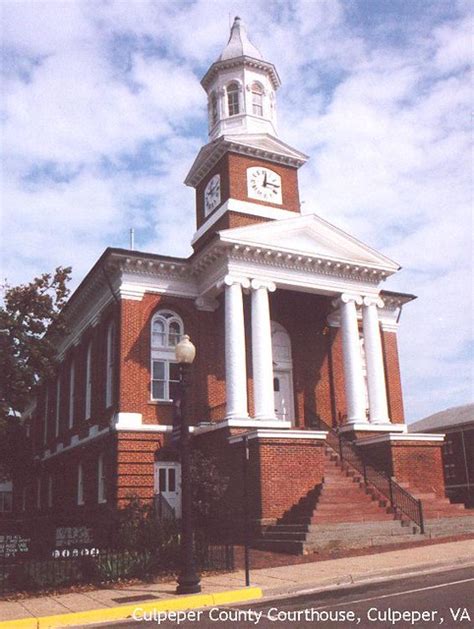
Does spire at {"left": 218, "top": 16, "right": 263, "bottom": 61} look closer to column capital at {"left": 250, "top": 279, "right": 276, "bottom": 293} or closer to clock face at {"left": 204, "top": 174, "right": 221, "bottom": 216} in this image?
clock face at {"left": 204, "top": 174, "right": 221, "bottom": 216}

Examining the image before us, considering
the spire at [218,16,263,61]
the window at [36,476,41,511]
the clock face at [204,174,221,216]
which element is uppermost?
the spire at [218,16,263,61]

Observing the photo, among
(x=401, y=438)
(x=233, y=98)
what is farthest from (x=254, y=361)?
(x=233, y=98)

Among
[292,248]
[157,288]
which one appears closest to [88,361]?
[157,288]

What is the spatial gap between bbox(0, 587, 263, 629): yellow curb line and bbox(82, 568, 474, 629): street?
0.79 ft

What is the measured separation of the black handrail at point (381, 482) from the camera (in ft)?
60.0

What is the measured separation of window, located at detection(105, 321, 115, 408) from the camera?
82.2ft

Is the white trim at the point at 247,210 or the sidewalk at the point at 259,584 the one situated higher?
the white trim at the point at 247,210

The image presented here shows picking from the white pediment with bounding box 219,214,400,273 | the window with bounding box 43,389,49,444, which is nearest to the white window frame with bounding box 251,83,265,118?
the white pediment with bounding box 219,214,400,273

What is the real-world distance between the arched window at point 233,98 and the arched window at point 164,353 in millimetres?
10750

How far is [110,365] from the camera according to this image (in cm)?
2575

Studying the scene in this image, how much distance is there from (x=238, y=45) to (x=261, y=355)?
16634 mm

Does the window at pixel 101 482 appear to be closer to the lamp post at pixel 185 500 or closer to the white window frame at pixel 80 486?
the white window frame at pixel 80 486

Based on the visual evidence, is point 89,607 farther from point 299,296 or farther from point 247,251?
point 299,296

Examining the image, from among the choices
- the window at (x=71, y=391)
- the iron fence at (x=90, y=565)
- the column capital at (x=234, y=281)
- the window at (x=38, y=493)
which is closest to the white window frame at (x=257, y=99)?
the column capital at (x=234, y=281)
